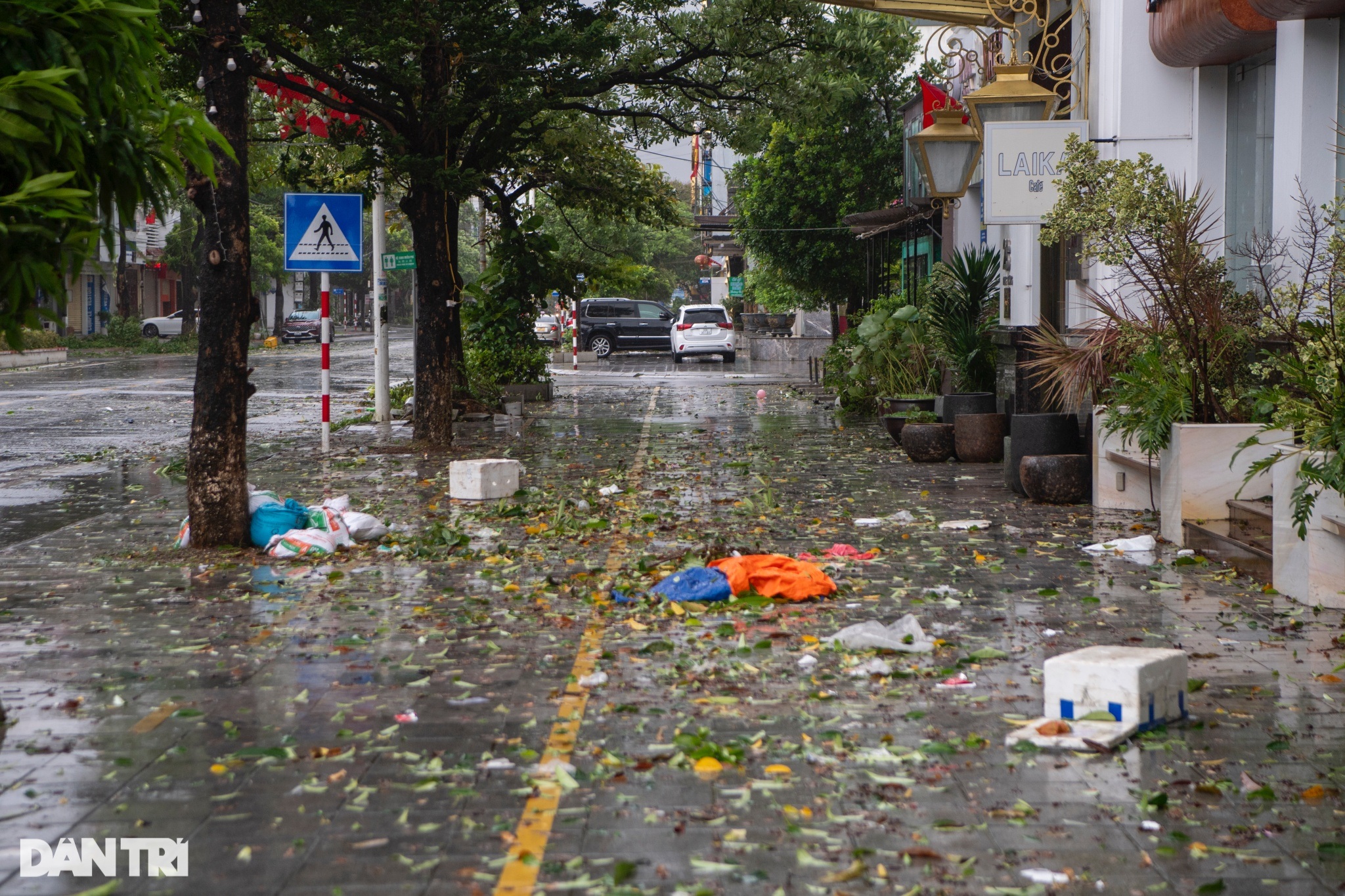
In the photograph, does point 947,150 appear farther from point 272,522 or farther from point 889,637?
point 889,637

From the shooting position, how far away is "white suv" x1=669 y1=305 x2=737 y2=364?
1666 inches

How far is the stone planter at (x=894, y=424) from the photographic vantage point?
55.3 feet

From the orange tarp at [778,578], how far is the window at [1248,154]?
5.64 m

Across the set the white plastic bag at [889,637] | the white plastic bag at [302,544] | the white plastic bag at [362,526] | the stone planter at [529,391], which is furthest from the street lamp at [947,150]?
the white plastic bag at [889,637]

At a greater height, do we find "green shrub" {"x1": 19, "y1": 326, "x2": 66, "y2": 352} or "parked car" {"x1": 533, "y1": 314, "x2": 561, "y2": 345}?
"parked car" {"x1": 533, "y1": 314, "x2": 561, "y2": 345}

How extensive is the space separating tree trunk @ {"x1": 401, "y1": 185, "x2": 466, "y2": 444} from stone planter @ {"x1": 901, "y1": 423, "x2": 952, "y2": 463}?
5.56m

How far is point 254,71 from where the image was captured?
11.8 meters

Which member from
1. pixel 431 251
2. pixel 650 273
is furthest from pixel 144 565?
pixel 650 273

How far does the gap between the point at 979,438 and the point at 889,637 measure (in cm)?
867

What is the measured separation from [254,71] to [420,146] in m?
4.87

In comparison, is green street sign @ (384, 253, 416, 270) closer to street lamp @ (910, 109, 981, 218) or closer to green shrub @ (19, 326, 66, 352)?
street lamp @ (910, 109, 981, 218)

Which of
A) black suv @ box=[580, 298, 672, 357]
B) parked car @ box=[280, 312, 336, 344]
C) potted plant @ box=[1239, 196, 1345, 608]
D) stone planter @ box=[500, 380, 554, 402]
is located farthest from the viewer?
parked car @ box=[280, 312, 336, 344]

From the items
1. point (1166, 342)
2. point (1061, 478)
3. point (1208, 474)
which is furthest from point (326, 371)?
point (1208, 474)

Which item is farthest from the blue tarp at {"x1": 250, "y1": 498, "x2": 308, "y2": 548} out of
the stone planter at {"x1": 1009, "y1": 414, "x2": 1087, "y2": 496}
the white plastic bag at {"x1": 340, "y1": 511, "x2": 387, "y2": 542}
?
the stone planter at {"x1": 1009, "y1": 414, "x2": 1087, "y2": 496}
